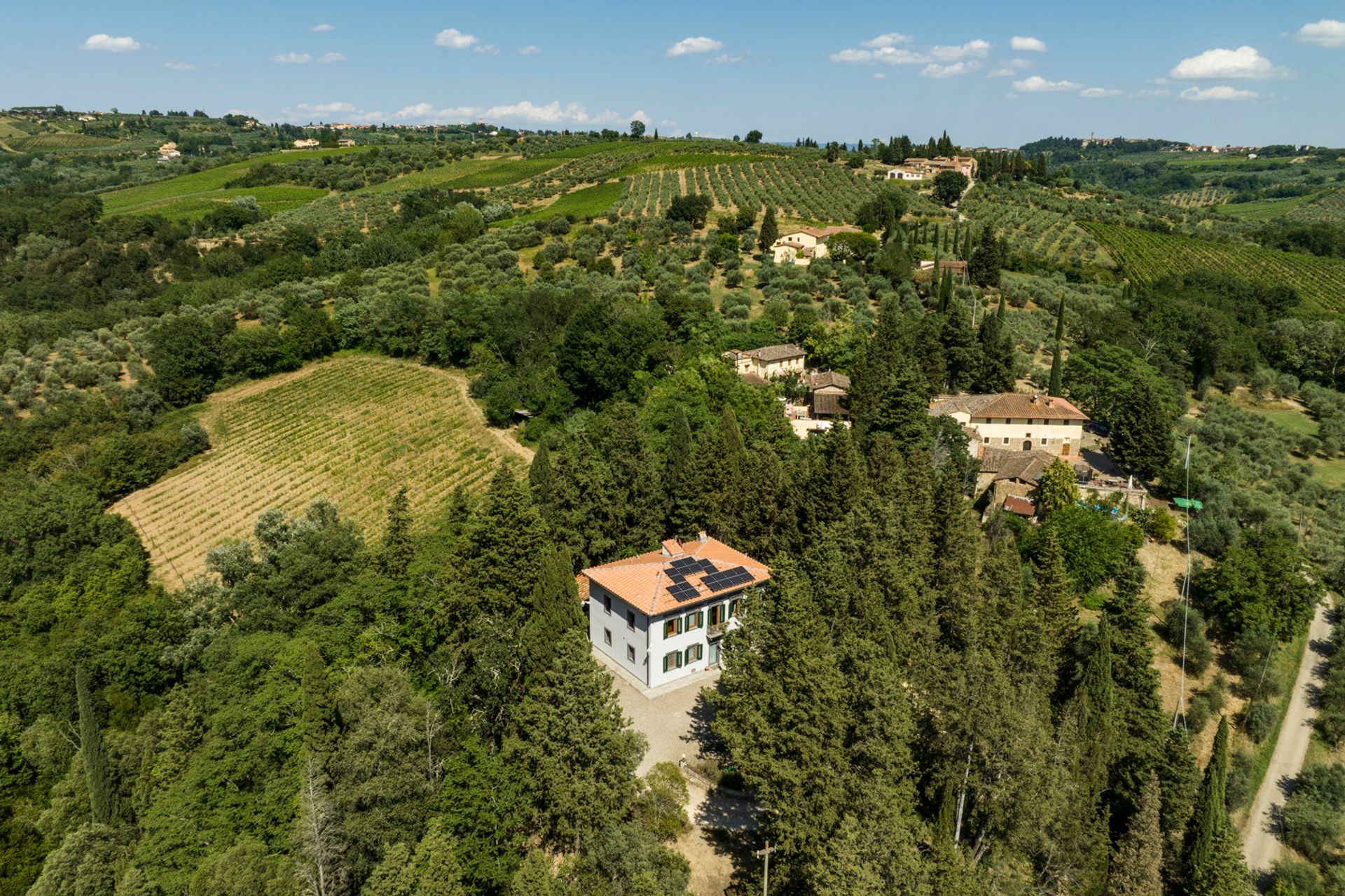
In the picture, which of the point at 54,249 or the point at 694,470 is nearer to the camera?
the point at 694,470

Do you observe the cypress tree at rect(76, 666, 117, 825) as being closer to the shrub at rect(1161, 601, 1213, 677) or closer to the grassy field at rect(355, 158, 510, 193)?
the shrub at rect(1161, 601, 1213, 677)

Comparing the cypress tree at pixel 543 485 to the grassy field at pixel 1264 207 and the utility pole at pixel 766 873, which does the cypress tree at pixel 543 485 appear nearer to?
the utility pole at pixel 766 873

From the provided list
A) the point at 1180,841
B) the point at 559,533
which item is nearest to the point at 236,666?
the point at 559,533

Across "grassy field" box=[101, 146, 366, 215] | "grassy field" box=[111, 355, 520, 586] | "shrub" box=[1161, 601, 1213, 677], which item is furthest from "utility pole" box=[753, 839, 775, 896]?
Answer: "grassy field" box=[101, 146, 366, 215]

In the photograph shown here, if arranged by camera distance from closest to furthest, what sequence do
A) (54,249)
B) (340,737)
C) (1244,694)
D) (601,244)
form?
(340,737) < (1244,694) < (601,244) < (54,249)

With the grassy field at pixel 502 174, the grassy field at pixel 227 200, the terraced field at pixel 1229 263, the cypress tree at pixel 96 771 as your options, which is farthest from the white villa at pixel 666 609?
the grassy field at pixel 227 200

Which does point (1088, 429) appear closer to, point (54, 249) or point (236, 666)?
point (236, 666)

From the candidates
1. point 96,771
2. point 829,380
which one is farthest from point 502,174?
point 96,771
